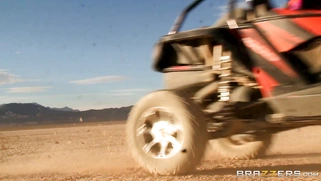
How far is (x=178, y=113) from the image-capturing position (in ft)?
15.1

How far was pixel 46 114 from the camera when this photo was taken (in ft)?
463

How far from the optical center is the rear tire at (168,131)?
450 centimetres

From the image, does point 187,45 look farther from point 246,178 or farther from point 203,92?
point 246,178

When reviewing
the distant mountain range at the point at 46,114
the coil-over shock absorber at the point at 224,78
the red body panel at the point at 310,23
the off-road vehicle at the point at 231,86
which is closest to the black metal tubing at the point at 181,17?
the off-road vehicle at the point at 231,86

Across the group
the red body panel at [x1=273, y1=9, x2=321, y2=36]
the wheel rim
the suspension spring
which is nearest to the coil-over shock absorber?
the suspension spring

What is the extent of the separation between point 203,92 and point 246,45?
0.75 metres

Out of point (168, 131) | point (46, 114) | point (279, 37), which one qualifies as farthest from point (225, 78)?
point (46, 114)

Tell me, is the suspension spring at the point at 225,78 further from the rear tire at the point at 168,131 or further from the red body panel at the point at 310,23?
the red body panel at the point at 310,23

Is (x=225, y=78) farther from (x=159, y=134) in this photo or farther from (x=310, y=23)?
(x=310, y=23)

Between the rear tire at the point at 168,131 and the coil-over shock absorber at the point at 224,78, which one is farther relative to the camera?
the coil-over shock absorber at the point at 224,78

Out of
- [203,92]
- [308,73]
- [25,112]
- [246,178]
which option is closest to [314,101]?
[308,73]

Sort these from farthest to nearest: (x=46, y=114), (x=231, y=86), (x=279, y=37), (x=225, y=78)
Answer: (x=46, y=114) < (x=231, y=86) < (x=225, y=78) < (x=279, y=37)

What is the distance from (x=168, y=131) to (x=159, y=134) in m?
0.11

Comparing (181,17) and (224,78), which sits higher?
(181,17)
